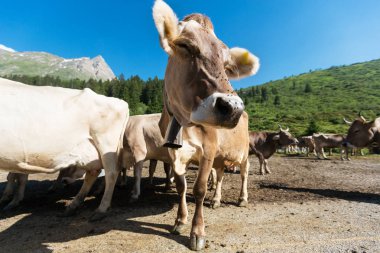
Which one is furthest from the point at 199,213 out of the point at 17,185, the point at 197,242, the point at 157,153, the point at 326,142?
the point at 326,142

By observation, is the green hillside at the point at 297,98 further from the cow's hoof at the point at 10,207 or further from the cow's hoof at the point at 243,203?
the cow's hoof at the point at 10,207

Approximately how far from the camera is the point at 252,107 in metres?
139

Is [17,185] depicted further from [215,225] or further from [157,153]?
[215,225]

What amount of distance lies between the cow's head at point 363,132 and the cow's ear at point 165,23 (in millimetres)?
9465

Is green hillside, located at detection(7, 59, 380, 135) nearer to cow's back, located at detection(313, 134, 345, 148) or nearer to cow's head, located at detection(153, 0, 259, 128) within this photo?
cow's back, located at detection(313, 134, 345, 148)

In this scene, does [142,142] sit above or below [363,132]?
below

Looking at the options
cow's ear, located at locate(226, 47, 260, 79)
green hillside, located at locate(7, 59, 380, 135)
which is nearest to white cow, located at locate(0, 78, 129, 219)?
cow's ear, located at locate(226, 47, 260, 79)

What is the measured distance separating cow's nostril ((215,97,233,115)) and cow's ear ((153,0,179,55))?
0.87 m

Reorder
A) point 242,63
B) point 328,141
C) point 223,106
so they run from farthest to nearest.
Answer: point 328,141 < point 242,63 < point 223,106

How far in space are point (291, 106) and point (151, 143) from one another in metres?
134

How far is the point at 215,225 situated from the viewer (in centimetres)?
532

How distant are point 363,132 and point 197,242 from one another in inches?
350

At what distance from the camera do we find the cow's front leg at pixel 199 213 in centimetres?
417

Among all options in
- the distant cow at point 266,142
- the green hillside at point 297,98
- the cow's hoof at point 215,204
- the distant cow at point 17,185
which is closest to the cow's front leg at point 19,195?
the distant cow at point 17,185
